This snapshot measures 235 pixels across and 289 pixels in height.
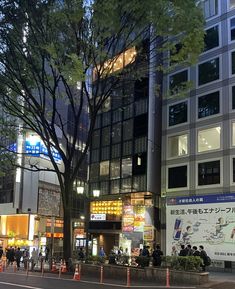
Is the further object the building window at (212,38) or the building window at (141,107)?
the building window at (141,107)

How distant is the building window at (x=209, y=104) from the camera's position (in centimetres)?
3356

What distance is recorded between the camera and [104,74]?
70.9 feet

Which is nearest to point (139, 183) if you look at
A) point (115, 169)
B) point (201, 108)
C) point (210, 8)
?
point (115, 169)

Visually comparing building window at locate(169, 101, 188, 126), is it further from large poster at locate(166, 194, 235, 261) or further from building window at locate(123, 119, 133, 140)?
large poster at locate(166, 194, 235, 261)

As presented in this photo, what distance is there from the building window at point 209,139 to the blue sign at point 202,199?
142 inches

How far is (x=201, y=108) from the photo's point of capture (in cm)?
3462

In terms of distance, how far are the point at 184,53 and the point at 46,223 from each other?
38.1 meters

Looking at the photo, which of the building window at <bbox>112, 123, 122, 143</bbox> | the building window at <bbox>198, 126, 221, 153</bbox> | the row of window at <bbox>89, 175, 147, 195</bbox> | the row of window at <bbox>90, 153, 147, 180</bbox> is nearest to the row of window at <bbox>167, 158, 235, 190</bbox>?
the building window at <bbox>198, 126, 221, 153</bbox>

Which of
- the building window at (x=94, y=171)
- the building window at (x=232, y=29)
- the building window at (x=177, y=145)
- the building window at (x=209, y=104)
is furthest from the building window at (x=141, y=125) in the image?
the building window at (x=232, y=29)

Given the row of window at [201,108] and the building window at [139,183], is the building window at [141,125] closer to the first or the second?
the row of window at [201,108]

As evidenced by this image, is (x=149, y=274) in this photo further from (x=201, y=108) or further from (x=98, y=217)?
(x=98, y=217)

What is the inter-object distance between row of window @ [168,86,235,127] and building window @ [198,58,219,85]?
1.13 m

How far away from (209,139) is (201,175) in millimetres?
2659

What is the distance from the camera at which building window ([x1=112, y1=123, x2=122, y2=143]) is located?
39.6 meters
